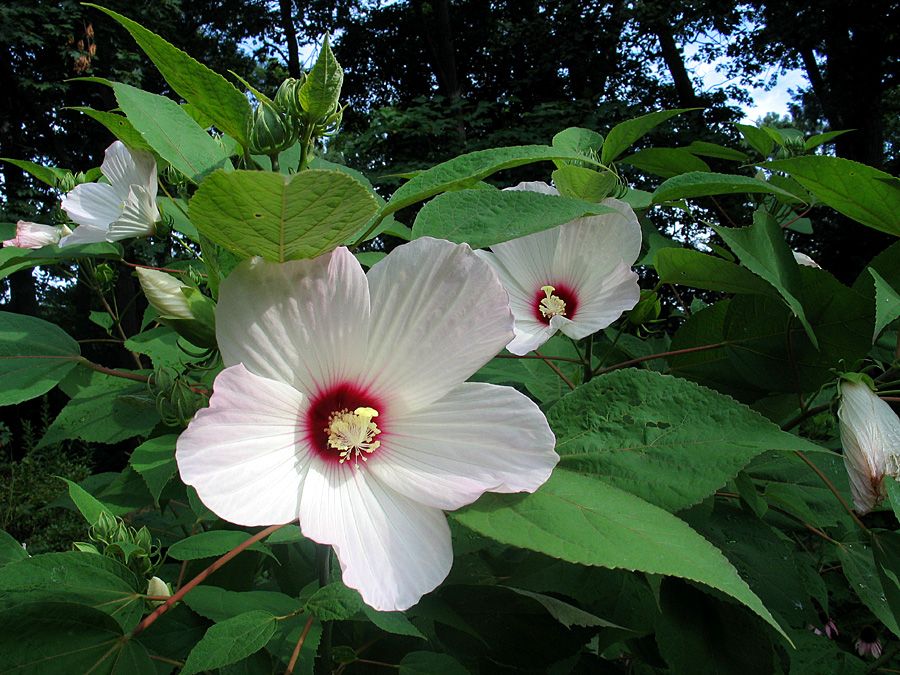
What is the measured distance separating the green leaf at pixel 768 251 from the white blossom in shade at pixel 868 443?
0.35 ft

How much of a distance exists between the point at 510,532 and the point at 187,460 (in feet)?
1.00

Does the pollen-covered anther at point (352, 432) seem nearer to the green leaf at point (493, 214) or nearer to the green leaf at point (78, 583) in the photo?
the green leaf at point (493, 214)

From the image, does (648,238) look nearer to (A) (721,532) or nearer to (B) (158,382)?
(A) (721,532)

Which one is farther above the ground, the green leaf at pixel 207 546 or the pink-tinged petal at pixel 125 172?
the pink-tinged petal at pixel 125 172

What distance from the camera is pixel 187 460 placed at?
20.4 inches

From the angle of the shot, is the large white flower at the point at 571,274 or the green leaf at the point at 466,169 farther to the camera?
the large white flower at the point at 571,274

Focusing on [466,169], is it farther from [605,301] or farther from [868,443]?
[868,443]

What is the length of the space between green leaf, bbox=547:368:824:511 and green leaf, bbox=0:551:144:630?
0.61 meters

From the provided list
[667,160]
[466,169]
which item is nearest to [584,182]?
[466,169]

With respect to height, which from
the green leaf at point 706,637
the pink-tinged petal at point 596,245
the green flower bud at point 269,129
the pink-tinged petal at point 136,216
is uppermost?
the green flower bud at point 269,129

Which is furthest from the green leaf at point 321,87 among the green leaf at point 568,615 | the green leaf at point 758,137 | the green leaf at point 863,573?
the green leaf at point 758,137

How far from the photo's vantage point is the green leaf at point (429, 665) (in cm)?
92

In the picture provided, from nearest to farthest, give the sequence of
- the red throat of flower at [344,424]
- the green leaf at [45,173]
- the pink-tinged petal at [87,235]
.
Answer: the red throat of flower at [344,424], the pink-tinged petal at [87,235], the green leaf at [45,173]

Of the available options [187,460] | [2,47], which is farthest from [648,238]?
[2,47]
